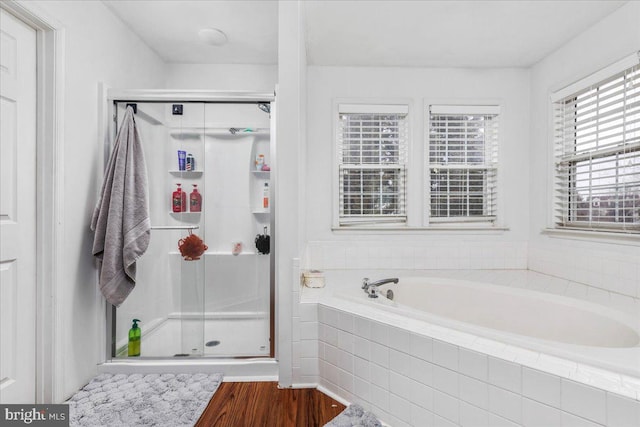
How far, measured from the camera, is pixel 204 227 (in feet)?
6.65

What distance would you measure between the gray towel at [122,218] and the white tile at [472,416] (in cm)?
180

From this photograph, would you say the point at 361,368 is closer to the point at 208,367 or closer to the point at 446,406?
the point at 446,406

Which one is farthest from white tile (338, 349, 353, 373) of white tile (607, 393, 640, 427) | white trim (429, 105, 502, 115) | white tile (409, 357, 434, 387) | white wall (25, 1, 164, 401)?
white trim (429, 105, 502, 115)

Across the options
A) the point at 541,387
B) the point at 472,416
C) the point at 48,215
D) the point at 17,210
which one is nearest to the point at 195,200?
the point at 48,215

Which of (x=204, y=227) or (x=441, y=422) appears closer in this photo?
(x=441, y=422)

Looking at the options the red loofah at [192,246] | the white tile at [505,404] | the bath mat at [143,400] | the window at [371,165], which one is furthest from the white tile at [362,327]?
the window at [371,165]

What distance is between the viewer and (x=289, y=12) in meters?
1.73

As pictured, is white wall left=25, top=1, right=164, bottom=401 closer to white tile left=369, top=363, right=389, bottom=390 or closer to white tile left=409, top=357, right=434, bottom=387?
white tile left=369, top=363, right=389, bottom=390

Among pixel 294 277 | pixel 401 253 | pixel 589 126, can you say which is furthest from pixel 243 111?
pixel 589 126

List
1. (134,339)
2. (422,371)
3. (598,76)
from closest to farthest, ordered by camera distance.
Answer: (422,371), (134,339), (598,76)

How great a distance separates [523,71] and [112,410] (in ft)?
12.6

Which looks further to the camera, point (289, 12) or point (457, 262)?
point (457, 262)

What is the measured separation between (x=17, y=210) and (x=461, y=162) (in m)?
3.08

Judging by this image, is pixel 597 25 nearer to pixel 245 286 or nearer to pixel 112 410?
pixel 245 286
